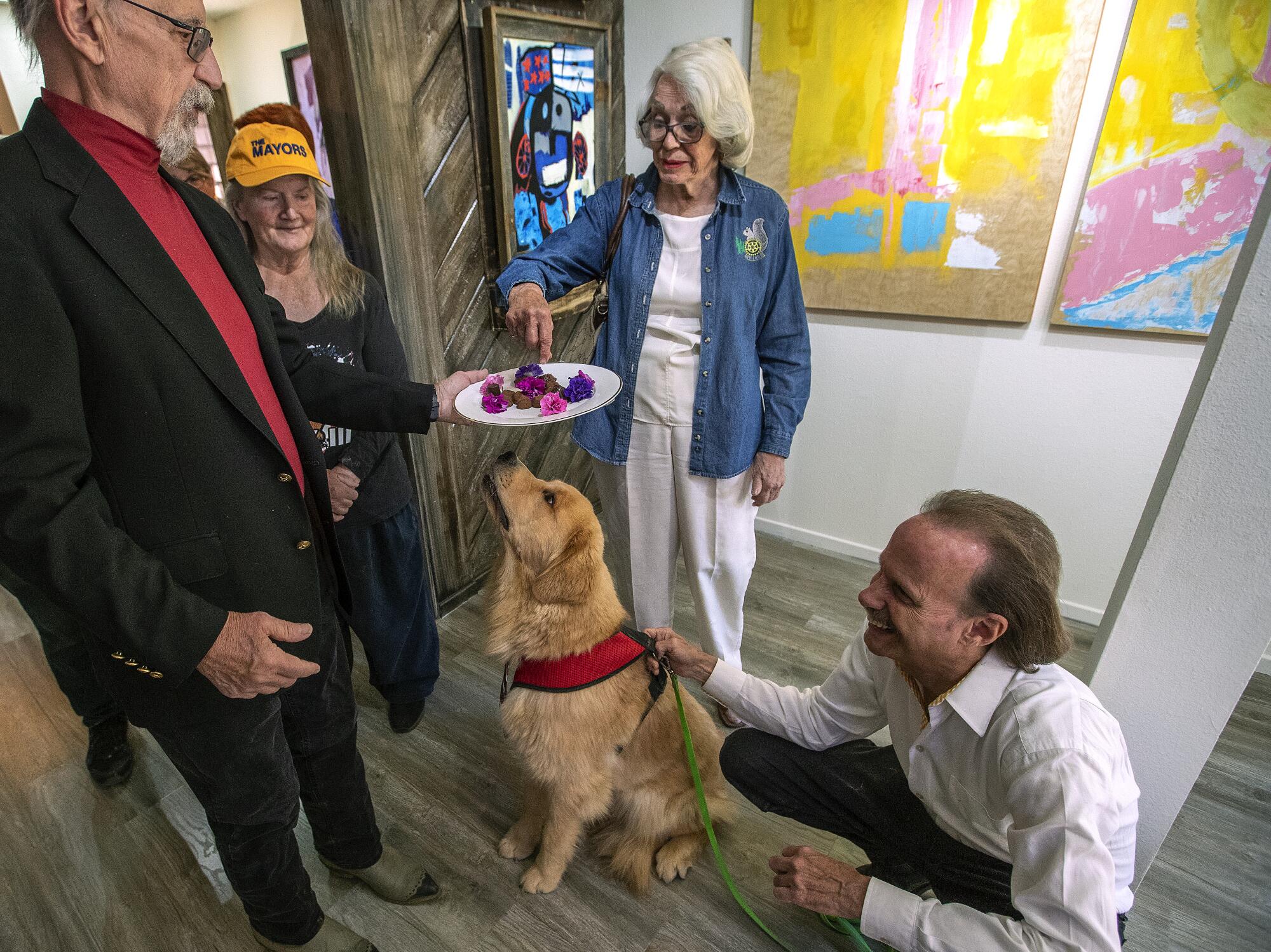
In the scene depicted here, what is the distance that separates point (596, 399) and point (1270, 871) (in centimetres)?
248

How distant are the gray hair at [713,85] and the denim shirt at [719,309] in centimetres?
15

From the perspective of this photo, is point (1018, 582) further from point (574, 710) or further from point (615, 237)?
point (615, 237)

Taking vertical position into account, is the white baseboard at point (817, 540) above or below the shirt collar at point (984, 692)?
below

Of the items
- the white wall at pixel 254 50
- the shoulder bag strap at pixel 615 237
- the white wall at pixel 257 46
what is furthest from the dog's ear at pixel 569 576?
the white wall at pixel 257 46

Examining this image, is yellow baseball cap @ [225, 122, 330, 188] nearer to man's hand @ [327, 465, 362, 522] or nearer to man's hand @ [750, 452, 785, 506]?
man's hand @ [327, 465, 362, 522]

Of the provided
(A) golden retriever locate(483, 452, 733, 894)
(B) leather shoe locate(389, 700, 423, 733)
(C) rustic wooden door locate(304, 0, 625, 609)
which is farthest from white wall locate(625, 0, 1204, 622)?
(B) leather shoe locate(389, 700, 423, 733)

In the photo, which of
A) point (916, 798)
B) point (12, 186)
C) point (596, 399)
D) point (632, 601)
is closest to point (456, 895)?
point (632, 601)

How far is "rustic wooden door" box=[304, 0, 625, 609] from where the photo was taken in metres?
2.16

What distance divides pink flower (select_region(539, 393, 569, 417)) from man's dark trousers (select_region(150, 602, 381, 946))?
0.72 m

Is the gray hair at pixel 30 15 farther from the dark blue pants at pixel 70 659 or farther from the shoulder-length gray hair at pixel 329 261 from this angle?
the dark blue pants at pixel 70 659

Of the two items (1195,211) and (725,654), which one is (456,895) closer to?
(725,654)

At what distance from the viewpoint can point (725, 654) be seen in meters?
2.30

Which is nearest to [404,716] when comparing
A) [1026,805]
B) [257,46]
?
[1026,805]

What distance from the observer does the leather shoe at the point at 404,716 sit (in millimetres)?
2279
